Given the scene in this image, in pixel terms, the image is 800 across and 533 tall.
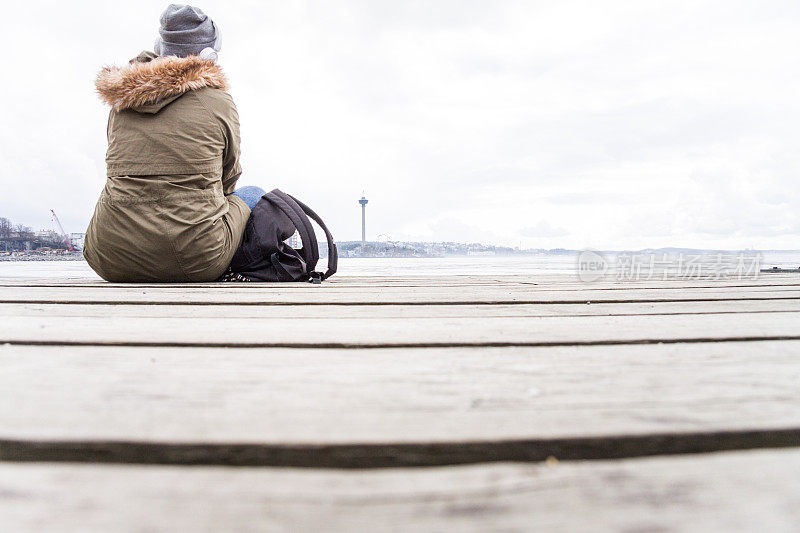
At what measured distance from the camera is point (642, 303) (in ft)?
2.89

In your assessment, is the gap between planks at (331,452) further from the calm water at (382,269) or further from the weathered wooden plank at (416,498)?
the calm water at (382,269)

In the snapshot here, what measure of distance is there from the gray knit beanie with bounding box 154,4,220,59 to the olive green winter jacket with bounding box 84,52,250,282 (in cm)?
41

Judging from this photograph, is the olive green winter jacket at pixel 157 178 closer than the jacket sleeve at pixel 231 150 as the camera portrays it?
Yes

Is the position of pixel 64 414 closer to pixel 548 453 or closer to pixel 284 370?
pixel 284 370

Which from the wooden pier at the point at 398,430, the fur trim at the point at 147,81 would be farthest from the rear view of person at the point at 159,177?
the wooden pier at the point at 398,430

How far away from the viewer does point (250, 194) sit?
182 centimetres

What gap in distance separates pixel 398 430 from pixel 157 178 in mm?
1403

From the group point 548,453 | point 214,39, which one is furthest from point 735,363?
point 214,39

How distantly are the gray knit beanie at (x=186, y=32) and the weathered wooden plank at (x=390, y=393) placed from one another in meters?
1.66

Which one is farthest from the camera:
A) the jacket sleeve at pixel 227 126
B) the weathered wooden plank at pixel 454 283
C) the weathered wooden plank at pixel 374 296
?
the jacket sleeve at pixel 227 126

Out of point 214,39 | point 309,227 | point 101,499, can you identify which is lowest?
point 101,499

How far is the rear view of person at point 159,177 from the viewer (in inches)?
54.7

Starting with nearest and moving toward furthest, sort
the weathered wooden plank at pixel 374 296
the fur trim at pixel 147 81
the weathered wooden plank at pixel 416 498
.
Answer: the weathered wooden plank at pixel 416 498 → the weathered wooden plank at pixel 374 296 → the fur trim at pixel 147 81

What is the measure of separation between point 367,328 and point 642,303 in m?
0.59
